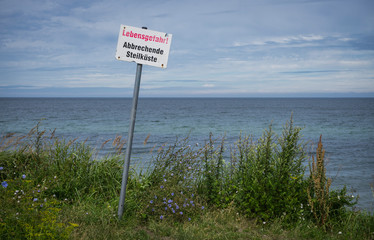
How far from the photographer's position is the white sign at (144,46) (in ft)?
12.5

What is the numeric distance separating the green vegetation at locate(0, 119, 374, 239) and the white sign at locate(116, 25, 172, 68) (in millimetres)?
2049

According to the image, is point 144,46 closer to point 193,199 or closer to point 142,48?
point 142,48

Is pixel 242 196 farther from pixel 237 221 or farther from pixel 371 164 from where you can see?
pixel 371 164

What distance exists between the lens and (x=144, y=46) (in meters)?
3.83

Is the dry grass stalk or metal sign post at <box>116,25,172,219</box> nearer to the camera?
metal sign post at <box>116,25,172,219</box>

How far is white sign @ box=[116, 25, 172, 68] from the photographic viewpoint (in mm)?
3799

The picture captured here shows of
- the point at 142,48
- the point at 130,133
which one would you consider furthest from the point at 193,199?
the point at 142,48

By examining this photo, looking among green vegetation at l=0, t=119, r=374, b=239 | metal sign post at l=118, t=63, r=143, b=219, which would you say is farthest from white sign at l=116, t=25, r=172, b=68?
green vegetation at l=0, t=119, r=374, b=239

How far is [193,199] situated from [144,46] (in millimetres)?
2544

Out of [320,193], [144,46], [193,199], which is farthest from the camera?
[193,199]

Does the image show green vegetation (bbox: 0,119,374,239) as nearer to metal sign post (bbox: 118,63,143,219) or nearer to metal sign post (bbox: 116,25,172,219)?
metal sign post (bbox: 118,63,143,219)

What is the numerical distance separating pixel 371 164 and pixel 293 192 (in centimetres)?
1257

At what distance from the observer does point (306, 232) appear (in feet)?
12.8

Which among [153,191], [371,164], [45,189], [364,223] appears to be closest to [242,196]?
[153,191]
